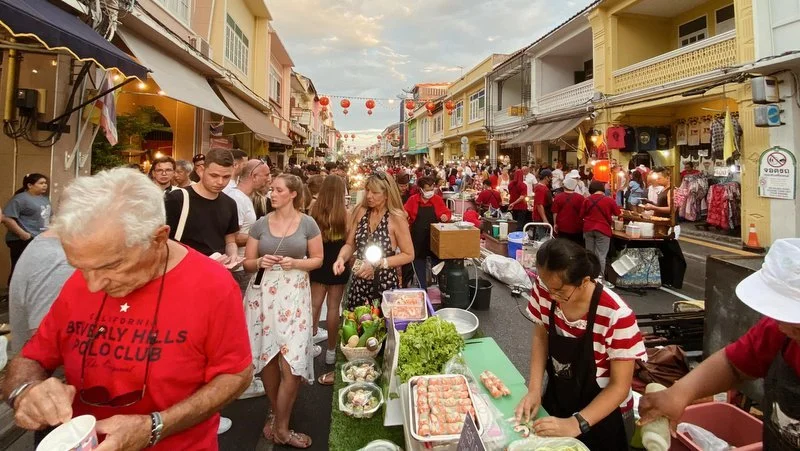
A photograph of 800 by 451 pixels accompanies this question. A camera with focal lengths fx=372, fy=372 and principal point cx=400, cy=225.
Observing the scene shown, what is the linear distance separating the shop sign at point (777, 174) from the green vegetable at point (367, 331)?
36.0 ft

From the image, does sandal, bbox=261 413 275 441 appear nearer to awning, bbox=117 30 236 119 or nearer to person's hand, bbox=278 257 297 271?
person's hand, bbox=278 257 297 271

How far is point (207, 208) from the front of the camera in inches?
129

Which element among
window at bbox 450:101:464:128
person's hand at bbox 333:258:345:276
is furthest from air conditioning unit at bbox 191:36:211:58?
window at bbox 450:101:464:128

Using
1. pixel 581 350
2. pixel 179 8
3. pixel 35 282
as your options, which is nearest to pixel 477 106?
pixel 179 8

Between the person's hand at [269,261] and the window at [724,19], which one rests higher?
the window at [724,19]

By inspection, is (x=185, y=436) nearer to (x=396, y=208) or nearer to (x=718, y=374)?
(x=718, y=374)

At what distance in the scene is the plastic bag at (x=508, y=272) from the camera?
6.89 meters

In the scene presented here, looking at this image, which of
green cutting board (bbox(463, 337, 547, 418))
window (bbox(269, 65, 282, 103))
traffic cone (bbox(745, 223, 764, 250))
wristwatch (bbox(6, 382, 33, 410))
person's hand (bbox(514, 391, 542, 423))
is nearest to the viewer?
wristwatch (bbox(6, 382, 33, 410))

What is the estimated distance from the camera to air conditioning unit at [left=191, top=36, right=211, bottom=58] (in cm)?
966

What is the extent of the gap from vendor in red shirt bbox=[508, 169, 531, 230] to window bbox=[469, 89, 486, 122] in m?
15.4

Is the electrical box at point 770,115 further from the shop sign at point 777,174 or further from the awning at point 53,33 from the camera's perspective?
the awning at point 53,33

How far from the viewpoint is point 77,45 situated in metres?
3.65

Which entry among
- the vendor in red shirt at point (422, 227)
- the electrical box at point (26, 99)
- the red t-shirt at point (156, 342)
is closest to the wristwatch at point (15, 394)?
the red t-shirt at point (156, 342)

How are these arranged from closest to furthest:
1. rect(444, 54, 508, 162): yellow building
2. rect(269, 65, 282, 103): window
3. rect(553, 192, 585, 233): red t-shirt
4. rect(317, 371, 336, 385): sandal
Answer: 1. rect(317, 371, 336, 385): sandal
2. rect(553, 192, 585, 233): red t-shirt
3. rect(269, 65, 282, 103): window
4. rect(444, 54, 508, 162): yellow building
